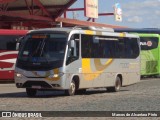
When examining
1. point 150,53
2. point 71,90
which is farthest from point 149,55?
point 71,90

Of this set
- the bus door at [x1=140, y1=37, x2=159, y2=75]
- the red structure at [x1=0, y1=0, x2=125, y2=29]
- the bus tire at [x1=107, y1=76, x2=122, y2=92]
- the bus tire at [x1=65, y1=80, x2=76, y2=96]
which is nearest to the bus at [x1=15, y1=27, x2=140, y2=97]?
the bus tire at [x1=65, y1=80, x2=76, y2=96]

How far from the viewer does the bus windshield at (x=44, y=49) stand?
1938 cm

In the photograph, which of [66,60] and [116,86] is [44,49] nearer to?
[66,60]

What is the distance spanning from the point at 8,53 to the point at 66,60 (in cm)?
1253

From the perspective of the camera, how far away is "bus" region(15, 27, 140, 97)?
63.4 feet

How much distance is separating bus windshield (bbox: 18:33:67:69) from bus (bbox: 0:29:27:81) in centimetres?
1148

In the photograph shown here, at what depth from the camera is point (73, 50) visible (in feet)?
65.5

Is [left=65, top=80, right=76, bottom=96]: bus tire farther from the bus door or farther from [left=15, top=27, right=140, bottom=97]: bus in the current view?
the bus door

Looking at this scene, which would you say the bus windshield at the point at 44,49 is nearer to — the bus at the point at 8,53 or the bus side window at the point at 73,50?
the bus side window at the point at 73,50

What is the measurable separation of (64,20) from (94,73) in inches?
Result: 1296

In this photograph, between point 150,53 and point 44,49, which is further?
point 150,53

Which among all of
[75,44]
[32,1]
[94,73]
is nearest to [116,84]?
[94,73]

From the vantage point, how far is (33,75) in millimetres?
19438

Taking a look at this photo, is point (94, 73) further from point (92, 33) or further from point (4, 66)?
point (4, 66)
